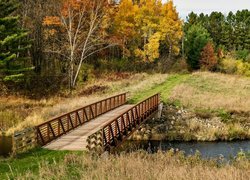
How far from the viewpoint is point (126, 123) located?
2159 cm

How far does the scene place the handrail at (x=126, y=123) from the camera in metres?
17.8

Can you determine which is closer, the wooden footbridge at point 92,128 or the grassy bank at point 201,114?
the wooden footbridge at point 92,128

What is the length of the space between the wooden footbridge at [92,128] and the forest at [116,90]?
0.24 m

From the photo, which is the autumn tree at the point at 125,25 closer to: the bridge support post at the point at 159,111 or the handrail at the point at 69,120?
the bridge support post at the point at 159,111

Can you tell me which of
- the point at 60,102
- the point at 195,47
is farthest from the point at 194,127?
the point at 195,47

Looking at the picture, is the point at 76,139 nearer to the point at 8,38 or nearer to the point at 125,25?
the point at 8,38

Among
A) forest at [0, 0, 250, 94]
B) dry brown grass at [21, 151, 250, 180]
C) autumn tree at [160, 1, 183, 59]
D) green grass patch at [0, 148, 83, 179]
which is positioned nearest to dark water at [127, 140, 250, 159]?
green grass patch at [0, 148, 83, 179]

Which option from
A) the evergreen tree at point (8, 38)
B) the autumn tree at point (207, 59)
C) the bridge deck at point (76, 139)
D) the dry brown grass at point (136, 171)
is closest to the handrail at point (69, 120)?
the bridge deck at point (76, 139)

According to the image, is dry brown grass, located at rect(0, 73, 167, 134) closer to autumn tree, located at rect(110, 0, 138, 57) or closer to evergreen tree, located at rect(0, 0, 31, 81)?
evergreen tree, located at rect(0, 0, 31, 81)

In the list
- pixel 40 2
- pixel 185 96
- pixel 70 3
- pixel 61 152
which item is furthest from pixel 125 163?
pixel 40 2

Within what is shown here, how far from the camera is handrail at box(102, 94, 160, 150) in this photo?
17791 millimetres

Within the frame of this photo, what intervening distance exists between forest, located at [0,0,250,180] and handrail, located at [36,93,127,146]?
0.14 m

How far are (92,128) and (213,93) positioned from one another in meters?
21.4

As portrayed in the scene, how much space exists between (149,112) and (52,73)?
20443 mm
